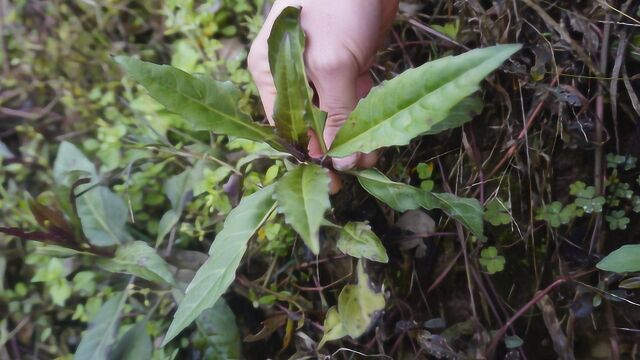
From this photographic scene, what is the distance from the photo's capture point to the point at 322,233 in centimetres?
118

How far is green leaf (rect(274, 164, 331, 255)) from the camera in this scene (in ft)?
2.37

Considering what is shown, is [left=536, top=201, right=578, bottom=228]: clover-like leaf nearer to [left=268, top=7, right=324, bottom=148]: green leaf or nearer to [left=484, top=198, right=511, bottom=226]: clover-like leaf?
[left=484, top=198, right=511, bottom=226]: clover-like leaf

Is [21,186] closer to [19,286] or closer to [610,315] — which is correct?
[19,286]

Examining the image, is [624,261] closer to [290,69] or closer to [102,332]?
[290,69]

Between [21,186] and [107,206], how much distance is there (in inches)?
17.3

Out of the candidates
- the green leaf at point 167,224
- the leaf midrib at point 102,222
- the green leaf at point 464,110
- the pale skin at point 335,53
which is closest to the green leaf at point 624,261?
the green leaf at point 464,110

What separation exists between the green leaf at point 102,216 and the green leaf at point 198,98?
495mm

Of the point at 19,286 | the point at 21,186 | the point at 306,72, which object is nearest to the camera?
the point at 306,72

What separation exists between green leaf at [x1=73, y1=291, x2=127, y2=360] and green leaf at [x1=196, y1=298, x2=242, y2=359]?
0.18 metres

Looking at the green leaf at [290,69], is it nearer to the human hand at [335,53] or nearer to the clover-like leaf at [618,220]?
the human hand at [335,53]

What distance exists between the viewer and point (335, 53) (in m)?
0.88

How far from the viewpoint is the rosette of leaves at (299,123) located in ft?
2.46

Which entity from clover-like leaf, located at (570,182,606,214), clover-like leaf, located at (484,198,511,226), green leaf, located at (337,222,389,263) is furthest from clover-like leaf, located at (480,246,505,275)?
green leaf, located at (337,222,389,263)

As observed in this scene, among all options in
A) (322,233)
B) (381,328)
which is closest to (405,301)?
(381,328)
